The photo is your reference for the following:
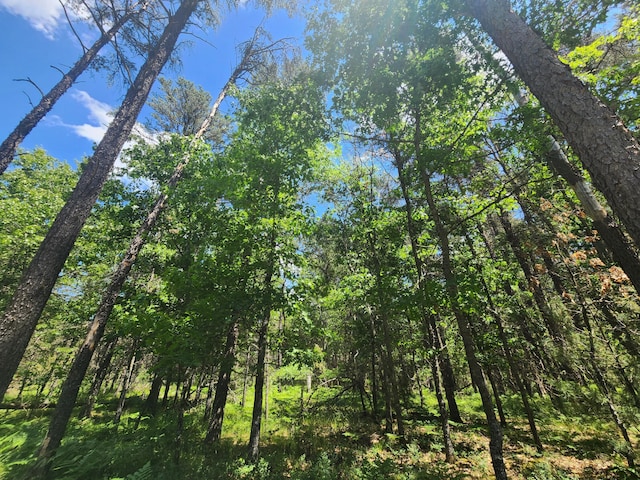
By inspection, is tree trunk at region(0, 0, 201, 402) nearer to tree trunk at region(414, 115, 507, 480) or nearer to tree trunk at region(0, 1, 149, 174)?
tree trunk at region(0, 1, 149, 174)

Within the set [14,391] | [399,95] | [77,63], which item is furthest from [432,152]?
[14,391]

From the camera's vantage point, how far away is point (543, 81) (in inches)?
156

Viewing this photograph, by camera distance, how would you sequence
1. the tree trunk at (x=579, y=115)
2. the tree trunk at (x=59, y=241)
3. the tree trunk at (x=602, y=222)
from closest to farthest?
1. the tree trunk at (x=579, y=115)
2. the tree trunk at (x=59, y=241)
3. the tree trunk at (x=602, y=222)

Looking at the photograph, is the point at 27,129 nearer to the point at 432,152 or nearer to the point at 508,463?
the point at 432,152

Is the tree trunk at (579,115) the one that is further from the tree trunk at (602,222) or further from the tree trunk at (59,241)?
the tree trunk at (59,241)

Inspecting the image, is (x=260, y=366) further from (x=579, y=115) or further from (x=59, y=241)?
(x=579, y=115)

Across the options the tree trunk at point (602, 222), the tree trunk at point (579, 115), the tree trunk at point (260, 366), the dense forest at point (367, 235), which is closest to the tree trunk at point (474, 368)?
the dense forest at point (367, 235)

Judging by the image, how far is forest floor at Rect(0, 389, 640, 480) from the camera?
20.0 feet

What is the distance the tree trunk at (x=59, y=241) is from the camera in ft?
13.6

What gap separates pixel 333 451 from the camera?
8.62m

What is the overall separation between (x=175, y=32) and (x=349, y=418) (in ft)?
53.4

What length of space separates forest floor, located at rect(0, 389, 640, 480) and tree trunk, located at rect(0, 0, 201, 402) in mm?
3024

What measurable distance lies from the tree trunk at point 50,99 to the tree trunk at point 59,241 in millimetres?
1691

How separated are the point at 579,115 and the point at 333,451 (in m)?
10.1
